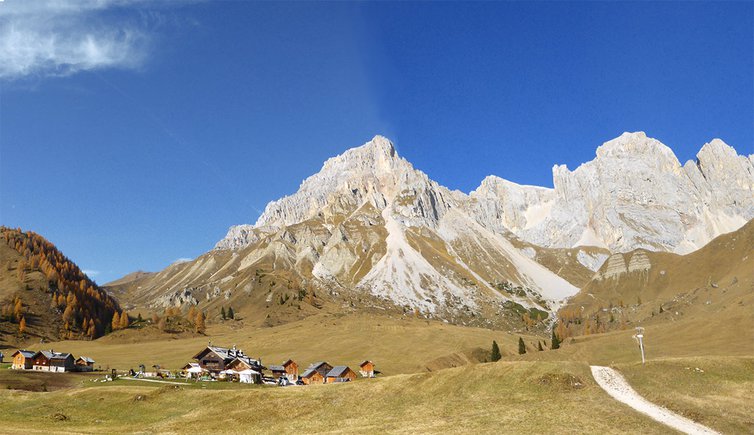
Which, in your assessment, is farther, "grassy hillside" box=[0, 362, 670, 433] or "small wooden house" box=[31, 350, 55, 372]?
"small wooden house" box=[31, 350, 55, 372]

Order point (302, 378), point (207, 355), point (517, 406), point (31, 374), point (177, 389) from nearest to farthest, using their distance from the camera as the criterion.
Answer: point (517, 406), point (177, 389), point (31, 374), point (302, 378), point (207, 355)

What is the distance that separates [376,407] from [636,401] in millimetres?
25480

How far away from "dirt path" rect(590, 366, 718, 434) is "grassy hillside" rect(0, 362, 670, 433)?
1.38 metres

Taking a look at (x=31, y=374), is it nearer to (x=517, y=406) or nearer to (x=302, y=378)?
(x=302, y=378)

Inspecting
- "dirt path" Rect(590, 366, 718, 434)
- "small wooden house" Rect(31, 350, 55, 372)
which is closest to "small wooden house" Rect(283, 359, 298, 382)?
"small wooden house" Rect(31, 350, 55, 372)

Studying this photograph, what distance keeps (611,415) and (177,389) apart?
5621 cm

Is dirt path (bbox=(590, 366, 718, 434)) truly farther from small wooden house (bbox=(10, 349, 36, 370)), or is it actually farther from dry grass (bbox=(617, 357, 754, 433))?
small wooden house (bbox=(10, 349, 36, 370))

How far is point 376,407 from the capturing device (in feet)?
189

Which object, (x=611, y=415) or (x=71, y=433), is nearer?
(x=611, y=415)

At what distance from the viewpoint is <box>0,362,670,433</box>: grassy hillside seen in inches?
1794

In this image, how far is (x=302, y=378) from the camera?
5108 inches

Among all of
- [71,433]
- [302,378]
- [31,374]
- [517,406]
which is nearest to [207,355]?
[302,378]

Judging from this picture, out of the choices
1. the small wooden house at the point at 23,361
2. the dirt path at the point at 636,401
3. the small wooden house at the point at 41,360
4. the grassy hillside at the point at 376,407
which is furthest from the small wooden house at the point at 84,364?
the dirt path at the point at 636,401

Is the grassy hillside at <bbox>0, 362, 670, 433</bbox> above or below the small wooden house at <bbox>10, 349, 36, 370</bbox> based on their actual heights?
below
